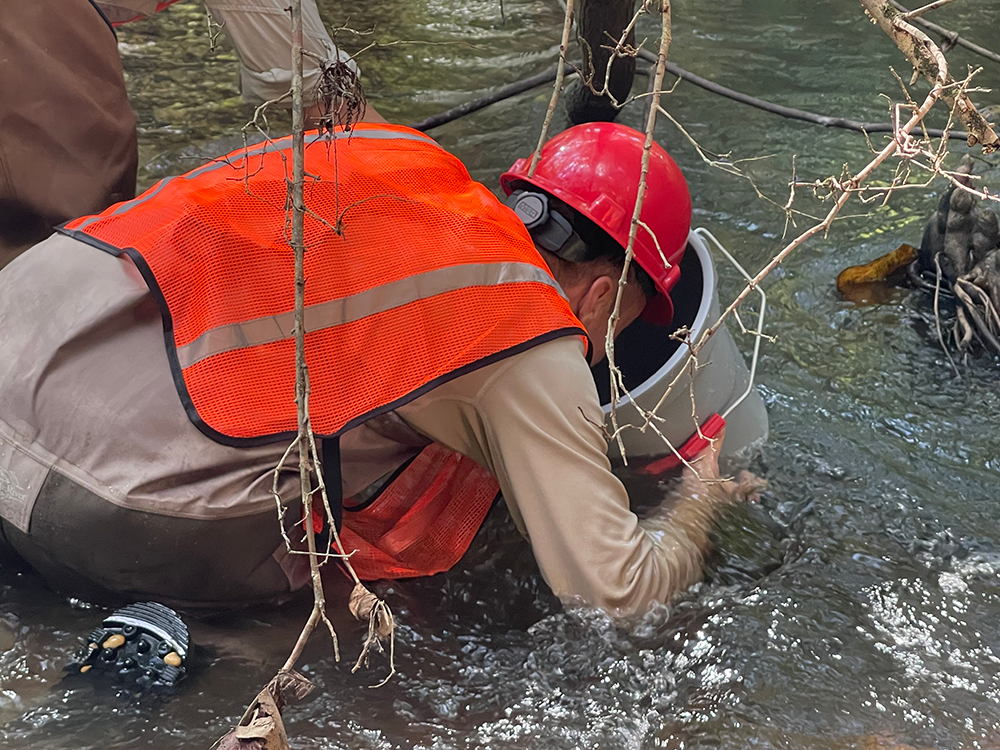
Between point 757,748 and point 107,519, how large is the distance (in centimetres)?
128

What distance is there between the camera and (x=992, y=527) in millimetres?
2490

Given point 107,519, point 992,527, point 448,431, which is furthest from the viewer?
point 992,527

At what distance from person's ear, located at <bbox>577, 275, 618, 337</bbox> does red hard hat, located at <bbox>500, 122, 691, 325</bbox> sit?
0.09 m

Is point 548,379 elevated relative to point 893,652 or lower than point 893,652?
elevated

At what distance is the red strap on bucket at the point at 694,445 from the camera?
243cm

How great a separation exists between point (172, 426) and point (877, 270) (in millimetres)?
2868

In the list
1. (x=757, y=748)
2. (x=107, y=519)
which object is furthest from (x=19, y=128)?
(x=757, y=748)

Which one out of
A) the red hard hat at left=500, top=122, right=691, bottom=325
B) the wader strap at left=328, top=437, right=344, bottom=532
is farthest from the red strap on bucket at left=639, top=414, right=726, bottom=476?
the wader strap at left=328, top=437, right=344, bottom=532

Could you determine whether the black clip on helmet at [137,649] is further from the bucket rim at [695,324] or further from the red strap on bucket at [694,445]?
the red strap on bucket at [694,445]

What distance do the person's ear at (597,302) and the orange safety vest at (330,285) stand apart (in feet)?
0.79

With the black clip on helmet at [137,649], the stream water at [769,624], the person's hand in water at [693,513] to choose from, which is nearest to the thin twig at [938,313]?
the stream water at [769,624]

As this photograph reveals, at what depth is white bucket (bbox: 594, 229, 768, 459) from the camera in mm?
2262

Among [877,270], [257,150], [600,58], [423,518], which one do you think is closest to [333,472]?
[423,518]

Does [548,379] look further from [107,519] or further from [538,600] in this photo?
[107,519]
